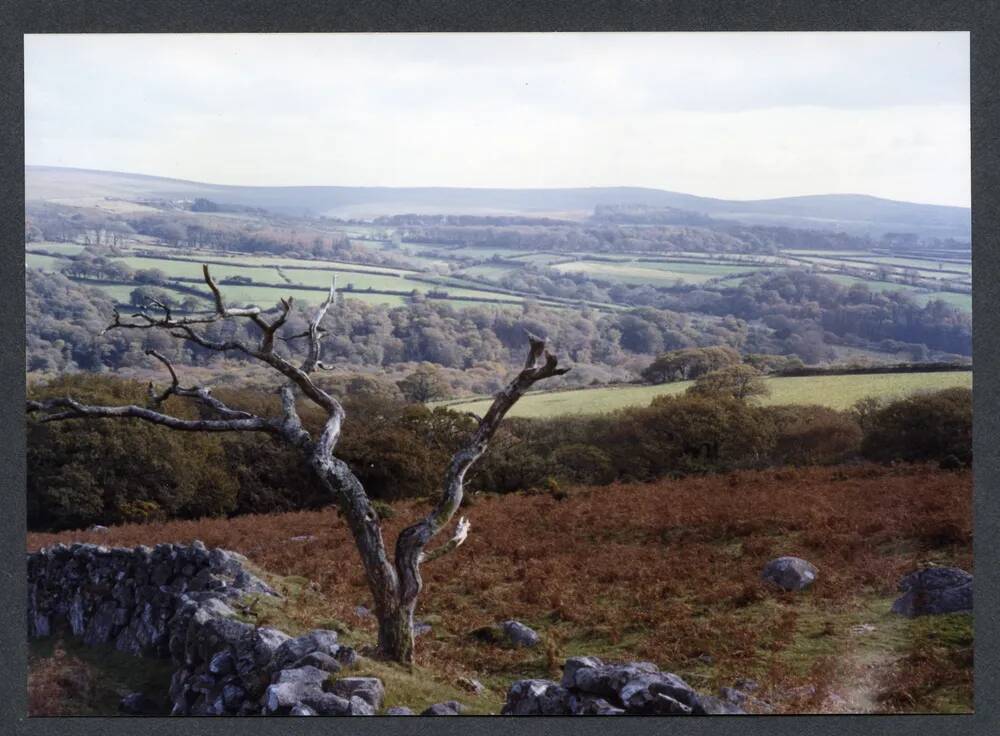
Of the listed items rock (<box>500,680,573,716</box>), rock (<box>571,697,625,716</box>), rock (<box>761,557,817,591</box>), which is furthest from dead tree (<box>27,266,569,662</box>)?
rock (<box>761,557,817,591</box>)

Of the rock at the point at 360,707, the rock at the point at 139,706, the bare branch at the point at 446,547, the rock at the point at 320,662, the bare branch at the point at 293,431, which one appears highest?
the bare branch at the point at 293,431

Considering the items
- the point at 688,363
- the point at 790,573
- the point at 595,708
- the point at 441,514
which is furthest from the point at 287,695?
the point at 688,363

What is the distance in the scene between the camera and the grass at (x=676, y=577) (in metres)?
6.54

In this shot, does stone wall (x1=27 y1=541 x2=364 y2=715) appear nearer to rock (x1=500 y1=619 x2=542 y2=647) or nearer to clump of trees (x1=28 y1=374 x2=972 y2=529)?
clump of trees (x1=28 y1=374 x2=972 y2=529)

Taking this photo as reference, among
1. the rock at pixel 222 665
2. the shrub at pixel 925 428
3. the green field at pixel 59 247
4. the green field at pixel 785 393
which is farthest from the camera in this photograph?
the green field at pixel 785 393

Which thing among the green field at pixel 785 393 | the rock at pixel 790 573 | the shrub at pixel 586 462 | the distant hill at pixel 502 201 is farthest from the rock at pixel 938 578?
the shrub at pixel 586 462

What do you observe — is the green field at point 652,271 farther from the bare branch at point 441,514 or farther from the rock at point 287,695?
the rock at point 287,695

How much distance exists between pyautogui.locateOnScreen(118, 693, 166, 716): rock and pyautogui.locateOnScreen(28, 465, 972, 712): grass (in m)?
0.87

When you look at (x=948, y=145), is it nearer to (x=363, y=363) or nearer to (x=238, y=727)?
(x=363, y=363)

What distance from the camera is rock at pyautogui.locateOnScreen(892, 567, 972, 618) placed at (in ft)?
22.2

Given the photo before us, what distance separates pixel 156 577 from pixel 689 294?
181 inches

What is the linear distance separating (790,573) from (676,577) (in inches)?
30.3

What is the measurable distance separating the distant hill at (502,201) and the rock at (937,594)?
236 cm

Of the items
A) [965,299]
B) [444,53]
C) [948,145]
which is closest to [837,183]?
[948,145]
